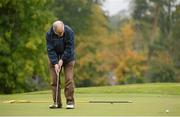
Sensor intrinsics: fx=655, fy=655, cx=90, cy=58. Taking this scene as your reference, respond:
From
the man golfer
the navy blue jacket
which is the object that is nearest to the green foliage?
the man golfer

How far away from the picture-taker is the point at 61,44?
1291 centimetres

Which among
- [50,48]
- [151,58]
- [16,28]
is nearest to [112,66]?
[151,58]

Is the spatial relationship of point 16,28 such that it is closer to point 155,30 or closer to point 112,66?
point 112,66

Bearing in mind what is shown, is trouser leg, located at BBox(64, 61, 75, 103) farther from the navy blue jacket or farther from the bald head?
the bald head

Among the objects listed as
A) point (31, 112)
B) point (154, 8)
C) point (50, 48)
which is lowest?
point (31, 112)

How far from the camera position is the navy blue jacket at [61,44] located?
1285 cm

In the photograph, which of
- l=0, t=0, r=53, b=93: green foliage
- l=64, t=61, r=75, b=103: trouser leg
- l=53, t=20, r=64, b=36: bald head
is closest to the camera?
l=53, t=20, r=64, b=36: bald head

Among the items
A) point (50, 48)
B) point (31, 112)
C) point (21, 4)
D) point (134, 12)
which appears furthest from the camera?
point (134, 12)

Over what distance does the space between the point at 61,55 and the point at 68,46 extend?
28cm

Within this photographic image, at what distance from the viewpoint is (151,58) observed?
78.1m

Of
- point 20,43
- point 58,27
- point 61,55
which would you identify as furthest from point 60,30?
point 20,43

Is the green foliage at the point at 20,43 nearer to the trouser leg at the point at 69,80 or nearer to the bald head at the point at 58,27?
the trouser leg at the point at 69,80

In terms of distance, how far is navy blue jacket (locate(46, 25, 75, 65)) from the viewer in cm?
1285

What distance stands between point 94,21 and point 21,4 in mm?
25155
